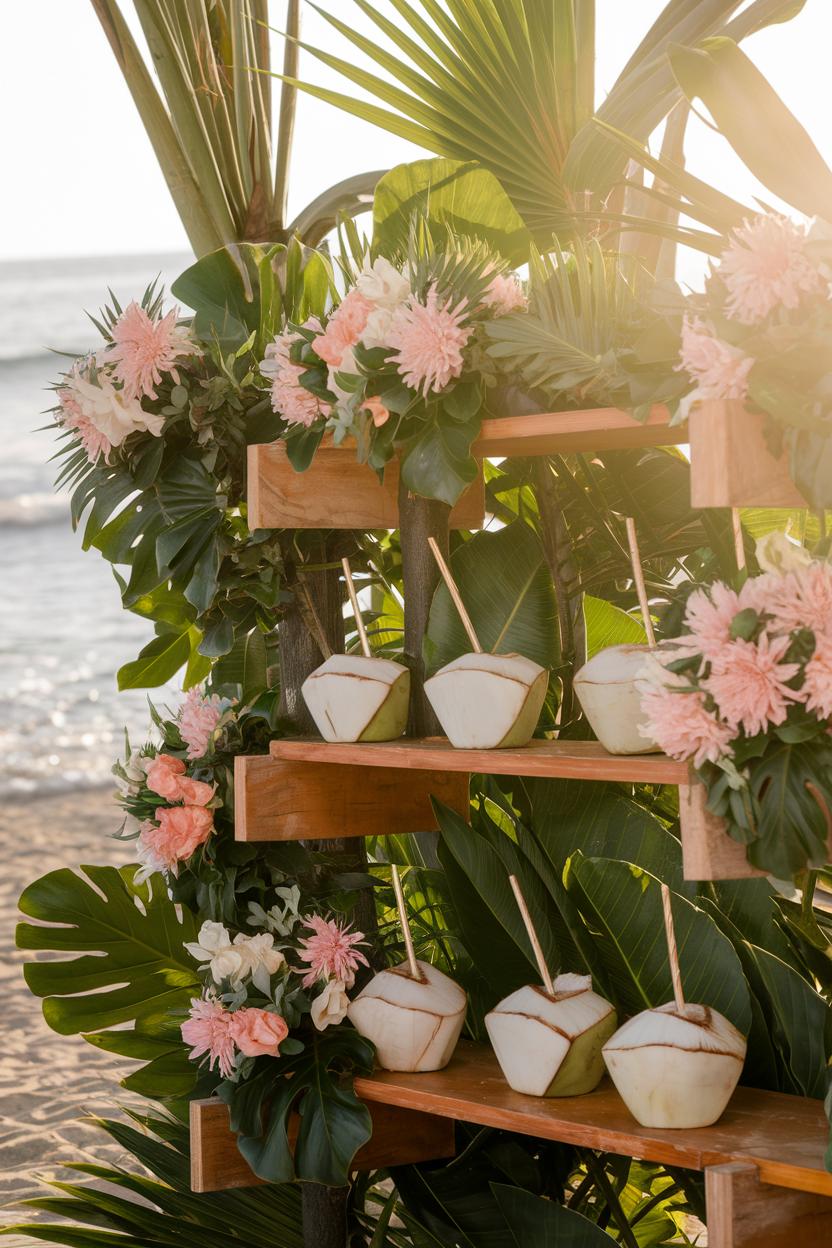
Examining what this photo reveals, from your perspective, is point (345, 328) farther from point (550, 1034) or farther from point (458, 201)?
point (550, 1034)

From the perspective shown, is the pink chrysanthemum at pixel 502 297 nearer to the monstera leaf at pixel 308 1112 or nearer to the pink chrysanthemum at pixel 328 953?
the pink chrysanthemum at pixel 328 953

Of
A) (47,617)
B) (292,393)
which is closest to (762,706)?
(292,393)

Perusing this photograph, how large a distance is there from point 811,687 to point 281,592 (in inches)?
32.6

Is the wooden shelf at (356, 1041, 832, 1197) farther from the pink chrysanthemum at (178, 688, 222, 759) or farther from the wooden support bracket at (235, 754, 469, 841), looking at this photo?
the pink chrysanthemum at (178, 688, 222, 759)

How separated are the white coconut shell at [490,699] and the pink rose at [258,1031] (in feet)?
1.45

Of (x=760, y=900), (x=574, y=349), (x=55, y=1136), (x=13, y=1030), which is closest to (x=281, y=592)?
(x=574, y=349)

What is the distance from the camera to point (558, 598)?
6.37 ft

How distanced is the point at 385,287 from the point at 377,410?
13 centimetres

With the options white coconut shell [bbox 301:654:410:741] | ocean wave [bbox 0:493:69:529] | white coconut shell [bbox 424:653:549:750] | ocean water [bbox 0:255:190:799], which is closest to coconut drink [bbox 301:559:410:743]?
white coconut shell [bbox 301:654:410:741]

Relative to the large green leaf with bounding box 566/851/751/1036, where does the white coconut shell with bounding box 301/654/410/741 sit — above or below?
above

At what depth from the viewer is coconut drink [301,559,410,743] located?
155cm

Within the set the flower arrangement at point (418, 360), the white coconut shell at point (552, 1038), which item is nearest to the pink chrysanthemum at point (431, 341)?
the flower arrangement at point (418, 360)

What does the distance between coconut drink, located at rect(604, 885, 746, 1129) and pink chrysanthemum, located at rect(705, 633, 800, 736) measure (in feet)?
1.19

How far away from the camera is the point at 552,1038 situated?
1.46 meters
